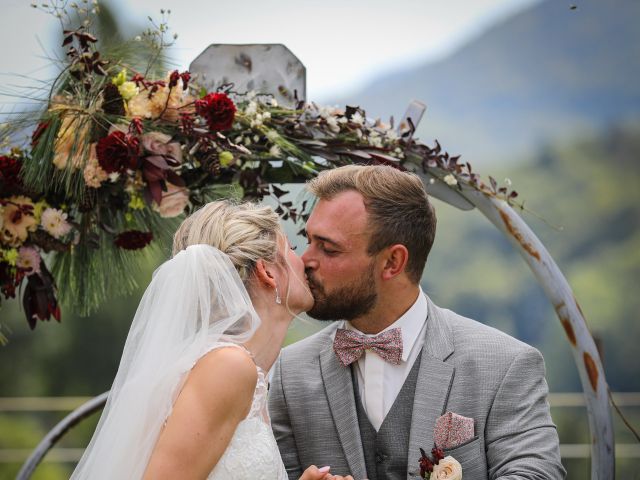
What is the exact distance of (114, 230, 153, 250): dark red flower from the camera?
3410 mm

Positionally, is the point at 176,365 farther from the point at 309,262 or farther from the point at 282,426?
the point at 282,426

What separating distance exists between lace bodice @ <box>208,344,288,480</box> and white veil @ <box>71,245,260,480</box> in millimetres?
207

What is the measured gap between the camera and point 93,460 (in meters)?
2.62

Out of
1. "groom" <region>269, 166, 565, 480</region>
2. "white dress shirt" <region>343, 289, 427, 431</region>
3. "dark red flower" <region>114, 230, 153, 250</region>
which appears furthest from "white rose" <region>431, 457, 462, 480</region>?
"dark red flower" <region>114, 230, 153, 250</region>

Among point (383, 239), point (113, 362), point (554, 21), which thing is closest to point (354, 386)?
point (383, 239)

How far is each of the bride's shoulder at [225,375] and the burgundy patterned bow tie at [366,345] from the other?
0.70 meters

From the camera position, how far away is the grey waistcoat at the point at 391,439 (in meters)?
3.10

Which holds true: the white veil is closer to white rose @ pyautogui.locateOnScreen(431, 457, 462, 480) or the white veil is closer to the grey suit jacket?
the grey suit jacket

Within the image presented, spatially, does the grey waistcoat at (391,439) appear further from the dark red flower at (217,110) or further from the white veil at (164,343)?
the dark red flower at (217,110)

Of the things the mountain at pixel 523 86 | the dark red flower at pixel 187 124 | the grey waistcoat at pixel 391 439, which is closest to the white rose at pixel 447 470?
the grey waistcoat at pixel 391 439

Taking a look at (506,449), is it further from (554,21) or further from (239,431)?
(554,21)

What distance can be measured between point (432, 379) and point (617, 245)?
2044 cm

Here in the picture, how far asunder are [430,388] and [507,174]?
69.0ft

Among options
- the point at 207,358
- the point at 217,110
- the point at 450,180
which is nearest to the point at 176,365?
the point at 207,358
